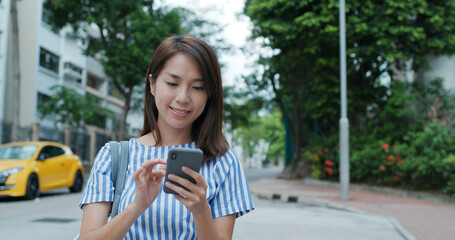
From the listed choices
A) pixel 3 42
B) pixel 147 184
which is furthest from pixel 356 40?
pixel 3 42

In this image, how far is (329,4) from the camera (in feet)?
49.7

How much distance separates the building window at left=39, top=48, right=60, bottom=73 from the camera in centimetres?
2802

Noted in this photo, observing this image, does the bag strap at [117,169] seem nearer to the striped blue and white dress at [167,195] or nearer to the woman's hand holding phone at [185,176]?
the striped blue and white dress at [167,195]

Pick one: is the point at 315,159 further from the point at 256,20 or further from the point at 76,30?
the point at 76,30

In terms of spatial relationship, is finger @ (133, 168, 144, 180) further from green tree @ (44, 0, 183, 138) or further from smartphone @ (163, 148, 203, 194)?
green tree @ (44, 0, 183, 138)

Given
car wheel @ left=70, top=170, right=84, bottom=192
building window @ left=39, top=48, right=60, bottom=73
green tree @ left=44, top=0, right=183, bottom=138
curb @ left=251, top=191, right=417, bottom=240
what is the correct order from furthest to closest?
building window @ left=39, top=48, right=60, bottom=73 → green tree @ left=44, top=0, right=183, bottom=138 → car wheel @ left=70, top=170, right=84, bottom=192 → curb @ left=251, top=191, right=417, bottom=240

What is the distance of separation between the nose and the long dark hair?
0.09 m

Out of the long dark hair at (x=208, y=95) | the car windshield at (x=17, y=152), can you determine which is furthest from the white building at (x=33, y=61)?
the long dark hair at (x=208, y=95)

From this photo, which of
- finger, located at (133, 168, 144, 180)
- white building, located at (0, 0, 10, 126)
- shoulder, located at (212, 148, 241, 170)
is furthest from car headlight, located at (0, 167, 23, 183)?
white building, located at (0, 0, 10, 126)

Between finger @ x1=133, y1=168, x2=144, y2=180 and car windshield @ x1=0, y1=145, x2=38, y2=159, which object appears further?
car windshield @ x1=0, y1=145, x2=38, y2=159

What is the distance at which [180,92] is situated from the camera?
6.17 ft

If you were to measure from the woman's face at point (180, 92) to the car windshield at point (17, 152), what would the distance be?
1071cm

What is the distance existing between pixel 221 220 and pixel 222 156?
254mm

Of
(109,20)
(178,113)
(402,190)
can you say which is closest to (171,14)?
(109,20)
